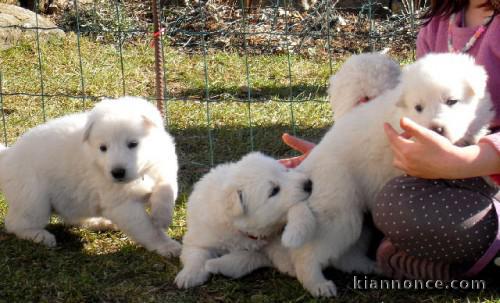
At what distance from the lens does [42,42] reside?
24.6ft

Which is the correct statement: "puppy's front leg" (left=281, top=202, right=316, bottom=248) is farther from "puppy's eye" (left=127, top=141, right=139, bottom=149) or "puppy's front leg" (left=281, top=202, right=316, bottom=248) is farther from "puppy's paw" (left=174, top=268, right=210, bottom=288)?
"puppy's eye" (left=127, top=141, right=139, bottom=149)

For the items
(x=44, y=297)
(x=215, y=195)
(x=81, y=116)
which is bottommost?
(x=44, y=297)

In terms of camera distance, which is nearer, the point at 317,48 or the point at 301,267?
the point at 301,267

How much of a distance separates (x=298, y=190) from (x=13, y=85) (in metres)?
4.19

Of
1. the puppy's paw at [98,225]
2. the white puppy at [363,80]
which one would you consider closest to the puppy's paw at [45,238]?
the puppy's paw at [98,225]

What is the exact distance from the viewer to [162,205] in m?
3.63

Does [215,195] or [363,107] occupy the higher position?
[363,107]

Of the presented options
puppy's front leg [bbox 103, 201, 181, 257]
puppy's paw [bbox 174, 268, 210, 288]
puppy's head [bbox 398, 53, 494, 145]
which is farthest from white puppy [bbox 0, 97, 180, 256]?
puppy's head [bbox 398, 53, 494, 145]

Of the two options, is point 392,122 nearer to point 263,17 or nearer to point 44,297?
point 44,297

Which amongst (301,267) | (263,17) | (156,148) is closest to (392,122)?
(301,267)

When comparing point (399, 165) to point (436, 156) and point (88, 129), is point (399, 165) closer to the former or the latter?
point (436, 156)

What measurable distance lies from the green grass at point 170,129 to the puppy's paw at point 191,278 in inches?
1.1

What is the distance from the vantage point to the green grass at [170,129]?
3.10 m

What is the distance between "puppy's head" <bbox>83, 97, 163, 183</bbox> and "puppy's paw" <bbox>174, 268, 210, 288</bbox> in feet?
2.02
